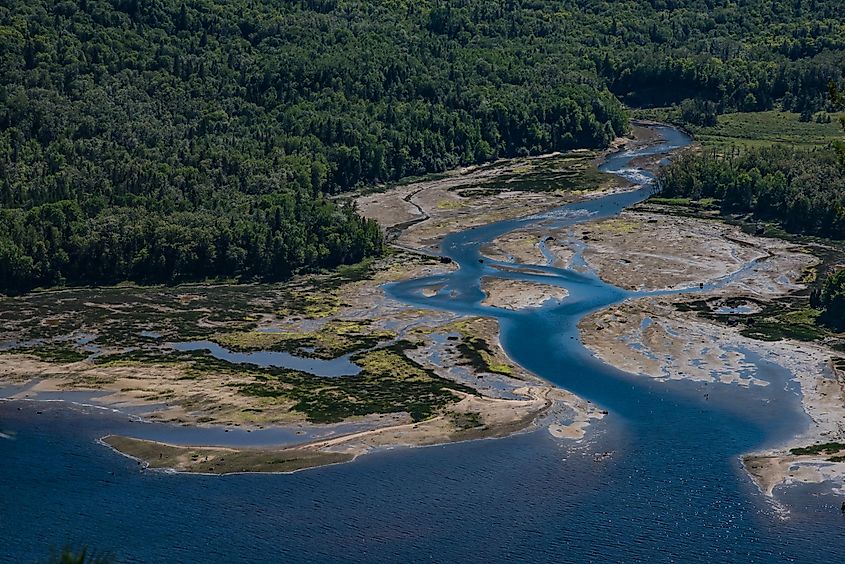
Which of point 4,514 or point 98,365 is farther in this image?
point 98,365

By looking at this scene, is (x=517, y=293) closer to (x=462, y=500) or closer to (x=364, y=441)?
(x=364, y=441)

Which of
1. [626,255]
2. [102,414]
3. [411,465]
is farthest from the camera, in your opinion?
[626,255]

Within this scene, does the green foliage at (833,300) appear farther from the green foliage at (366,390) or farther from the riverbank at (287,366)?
the green foliage at (366,390)

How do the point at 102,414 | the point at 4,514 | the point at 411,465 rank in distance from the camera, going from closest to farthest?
the point at 4,514
the point at 411,465
the point at 102,414

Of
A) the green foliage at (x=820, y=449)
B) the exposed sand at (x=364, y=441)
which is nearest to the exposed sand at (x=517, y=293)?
the exposed sand at (x=364, y=441)

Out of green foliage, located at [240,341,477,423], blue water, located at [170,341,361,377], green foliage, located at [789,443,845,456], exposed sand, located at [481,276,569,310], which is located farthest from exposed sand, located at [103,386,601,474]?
exposed sand, located at [481,276,569,310]

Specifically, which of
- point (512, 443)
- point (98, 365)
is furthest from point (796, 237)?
point (98, 365)

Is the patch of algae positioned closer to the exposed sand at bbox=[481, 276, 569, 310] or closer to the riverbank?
the riverbank

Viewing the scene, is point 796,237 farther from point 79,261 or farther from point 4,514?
point 4,514
